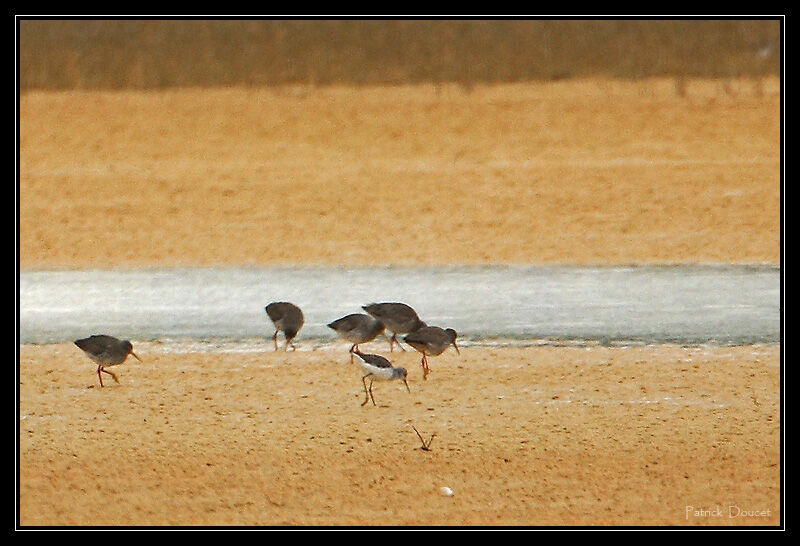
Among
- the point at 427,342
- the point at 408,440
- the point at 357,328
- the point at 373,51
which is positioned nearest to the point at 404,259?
the point at 357,328

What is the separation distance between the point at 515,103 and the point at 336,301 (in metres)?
7.00

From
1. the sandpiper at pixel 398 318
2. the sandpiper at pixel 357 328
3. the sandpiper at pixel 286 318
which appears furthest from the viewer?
the sandpiper at pixel 286 318

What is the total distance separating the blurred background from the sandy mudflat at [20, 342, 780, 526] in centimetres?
951

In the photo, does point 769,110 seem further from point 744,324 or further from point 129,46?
point 129,46

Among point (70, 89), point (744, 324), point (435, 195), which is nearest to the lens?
point (744, 324)

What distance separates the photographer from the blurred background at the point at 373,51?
17.2 metres

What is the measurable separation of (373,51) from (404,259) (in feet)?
20.2

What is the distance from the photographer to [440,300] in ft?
34.5

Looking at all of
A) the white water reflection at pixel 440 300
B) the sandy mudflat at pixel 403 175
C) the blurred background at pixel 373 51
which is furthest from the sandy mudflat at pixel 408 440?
the blurred background at pixel 373 51

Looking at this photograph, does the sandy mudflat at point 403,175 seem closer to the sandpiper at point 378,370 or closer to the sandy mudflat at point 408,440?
the sandy mudflat at point 408,440

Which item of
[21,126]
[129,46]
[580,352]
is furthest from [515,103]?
[580,352]

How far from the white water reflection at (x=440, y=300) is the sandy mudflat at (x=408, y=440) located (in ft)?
2.80

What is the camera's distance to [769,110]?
15.9 m
